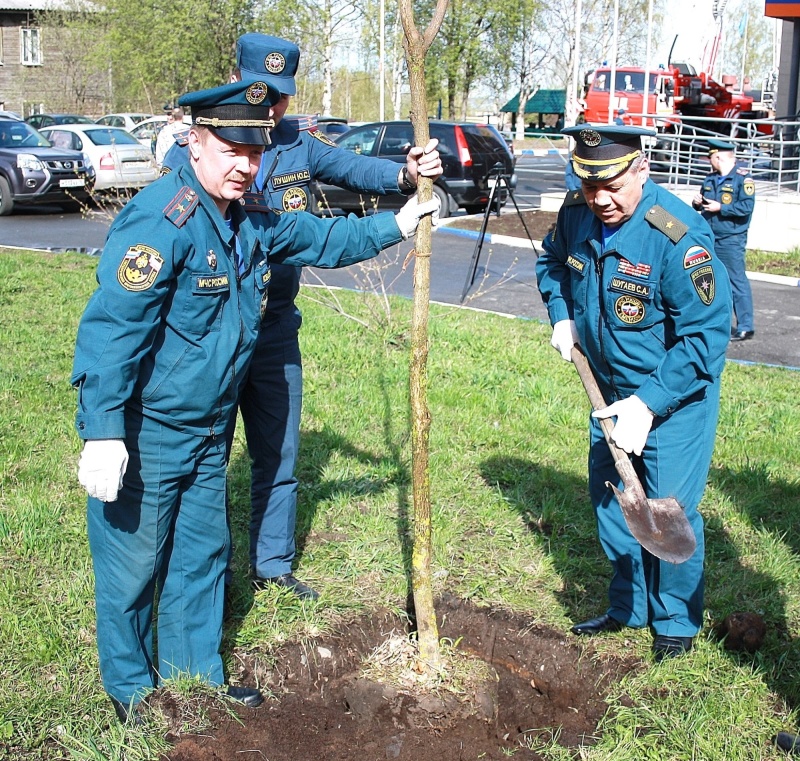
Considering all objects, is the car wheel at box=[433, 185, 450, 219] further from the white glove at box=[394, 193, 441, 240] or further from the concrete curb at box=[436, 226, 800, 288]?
the white glove at box=[394, 193, 441, 240]

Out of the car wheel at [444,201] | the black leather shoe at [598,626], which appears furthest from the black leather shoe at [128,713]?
the car wheel at [444,201]

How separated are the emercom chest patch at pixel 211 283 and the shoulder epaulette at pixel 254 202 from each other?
546 millimetres

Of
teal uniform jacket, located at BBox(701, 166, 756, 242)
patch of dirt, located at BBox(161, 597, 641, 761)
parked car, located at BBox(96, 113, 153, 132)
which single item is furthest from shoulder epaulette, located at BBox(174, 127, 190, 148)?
parked car, located at BBox(96, 113, 153, 132)

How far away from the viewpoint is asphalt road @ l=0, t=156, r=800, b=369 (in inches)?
349

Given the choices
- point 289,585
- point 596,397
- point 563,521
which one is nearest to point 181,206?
point 596,397

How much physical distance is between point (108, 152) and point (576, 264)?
17.5m

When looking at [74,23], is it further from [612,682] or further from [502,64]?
[612,682]

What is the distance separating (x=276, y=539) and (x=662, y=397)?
1717 millimetres

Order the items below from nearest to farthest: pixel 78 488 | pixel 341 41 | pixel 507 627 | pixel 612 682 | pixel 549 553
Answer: pixel 612 682
pixel 507 627
pixel 549 553
pixel 78 488
pixel 341 41

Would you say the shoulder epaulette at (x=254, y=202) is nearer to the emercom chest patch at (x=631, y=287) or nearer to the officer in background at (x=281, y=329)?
the officer in background at (x=281, y=329)

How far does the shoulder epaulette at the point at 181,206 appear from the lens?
277cm

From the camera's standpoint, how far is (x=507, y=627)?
3865 millimetres

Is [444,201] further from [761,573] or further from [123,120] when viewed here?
[123,120]

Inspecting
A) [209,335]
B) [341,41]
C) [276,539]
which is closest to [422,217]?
[209,335]
